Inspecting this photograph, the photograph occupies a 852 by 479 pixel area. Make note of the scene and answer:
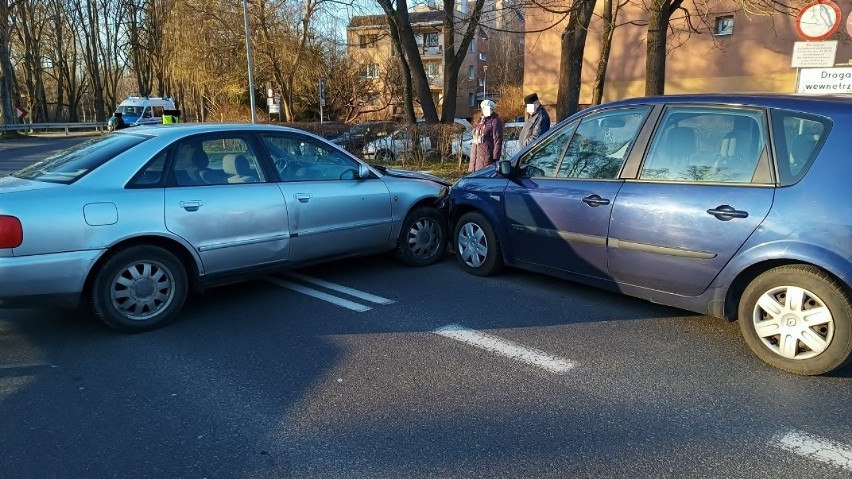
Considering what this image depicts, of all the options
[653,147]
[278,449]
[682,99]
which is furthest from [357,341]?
[682,99]

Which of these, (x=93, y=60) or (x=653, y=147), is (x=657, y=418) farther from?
(x=93, y=60)

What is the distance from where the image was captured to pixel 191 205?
15.5 ft

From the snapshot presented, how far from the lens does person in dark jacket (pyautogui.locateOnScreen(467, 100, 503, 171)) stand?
9227 mm

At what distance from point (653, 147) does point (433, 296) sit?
7.22 ft

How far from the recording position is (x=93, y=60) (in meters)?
52.5

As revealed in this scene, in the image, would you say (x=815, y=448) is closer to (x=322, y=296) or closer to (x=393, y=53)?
(x=322, y=296)

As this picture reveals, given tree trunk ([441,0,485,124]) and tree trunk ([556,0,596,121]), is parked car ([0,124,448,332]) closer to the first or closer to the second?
tree trunk ([556,0,596,121])

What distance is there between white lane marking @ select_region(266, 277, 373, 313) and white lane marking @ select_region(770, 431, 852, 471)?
10.1 feet

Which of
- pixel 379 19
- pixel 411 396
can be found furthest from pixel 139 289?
pixel 379 19

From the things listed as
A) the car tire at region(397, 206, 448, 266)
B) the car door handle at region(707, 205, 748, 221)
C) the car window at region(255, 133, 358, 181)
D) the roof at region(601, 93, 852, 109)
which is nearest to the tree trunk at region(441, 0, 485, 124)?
the car tire at region(397, 206, 448, 266)

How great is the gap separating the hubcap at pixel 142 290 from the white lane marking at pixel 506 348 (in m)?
2.08

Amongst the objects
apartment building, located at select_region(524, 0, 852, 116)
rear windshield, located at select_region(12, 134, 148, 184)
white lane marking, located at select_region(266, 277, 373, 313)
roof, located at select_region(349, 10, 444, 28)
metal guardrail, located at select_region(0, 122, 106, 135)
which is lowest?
white lane marking, located at select_region(266, 277, 373, 313)

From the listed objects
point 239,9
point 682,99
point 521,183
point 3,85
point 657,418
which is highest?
point 239,9

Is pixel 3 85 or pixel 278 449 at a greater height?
pixel 3 85
